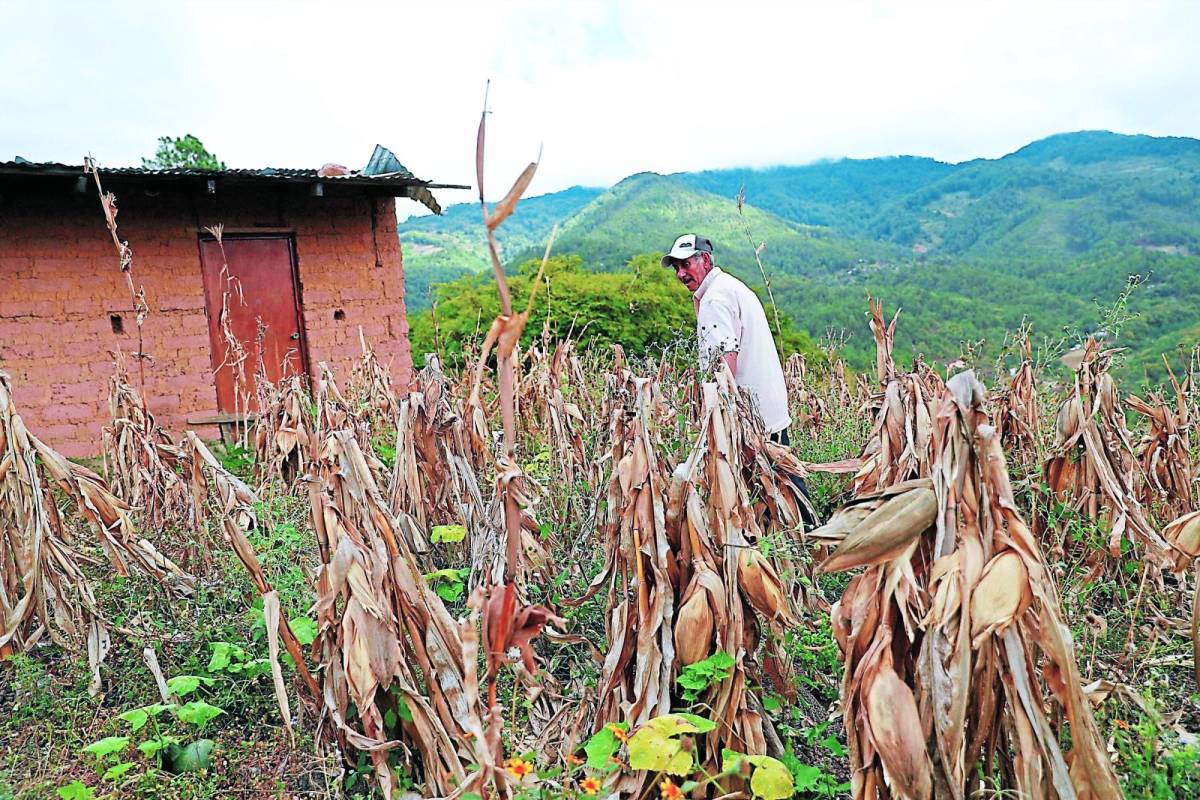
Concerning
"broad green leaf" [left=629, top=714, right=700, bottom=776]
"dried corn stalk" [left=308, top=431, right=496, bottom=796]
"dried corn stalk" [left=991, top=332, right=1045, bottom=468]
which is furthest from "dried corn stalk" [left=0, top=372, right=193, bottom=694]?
"dried corn stalk" [left=991, top=332, right=1045, bottom=468]

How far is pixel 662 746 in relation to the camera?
61.9 inches

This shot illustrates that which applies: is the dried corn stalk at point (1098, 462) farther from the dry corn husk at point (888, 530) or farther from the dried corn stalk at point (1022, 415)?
the dry corn husk at point (888, 530)

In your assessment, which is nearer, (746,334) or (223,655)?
(223,655)

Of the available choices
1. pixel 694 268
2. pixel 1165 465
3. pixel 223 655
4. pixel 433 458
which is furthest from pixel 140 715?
pixel 1165 465

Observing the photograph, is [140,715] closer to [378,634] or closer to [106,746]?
[106,746]

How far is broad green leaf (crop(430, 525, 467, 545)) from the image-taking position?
289cm

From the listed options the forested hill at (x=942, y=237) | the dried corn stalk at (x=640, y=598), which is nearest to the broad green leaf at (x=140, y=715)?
the dried corn stalk at (x=640, y=598)

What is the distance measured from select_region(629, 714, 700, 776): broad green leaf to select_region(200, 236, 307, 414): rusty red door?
22.4ft

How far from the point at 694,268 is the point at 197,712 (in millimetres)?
2633

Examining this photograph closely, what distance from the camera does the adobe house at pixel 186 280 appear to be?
22.2 feet

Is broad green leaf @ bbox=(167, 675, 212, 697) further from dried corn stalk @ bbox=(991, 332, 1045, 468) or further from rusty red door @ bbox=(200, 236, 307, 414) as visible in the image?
rusty red door @ bbox=(200, 236, 307, 414)

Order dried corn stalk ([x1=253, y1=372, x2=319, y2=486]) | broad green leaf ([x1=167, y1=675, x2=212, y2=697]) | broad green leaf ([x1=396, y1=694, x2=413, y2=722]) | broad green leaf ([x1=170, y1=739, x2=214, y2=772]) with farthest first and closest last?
dried corn stalk ([x1=253, y1=372, x2=319, y2=486]) < broad green leaf ([x1=167, y1=675, x2=212, y2=697]) < broad green leaf ([x1=170, y1=739, x2=214, y2=772]) < broad green leaf ([x1=396, y1=694, x2=413, y2=722])

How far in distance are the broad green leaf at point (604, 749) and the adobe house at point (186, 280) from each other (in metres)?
5.78

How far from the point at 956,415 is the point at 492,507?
53.2 inches
